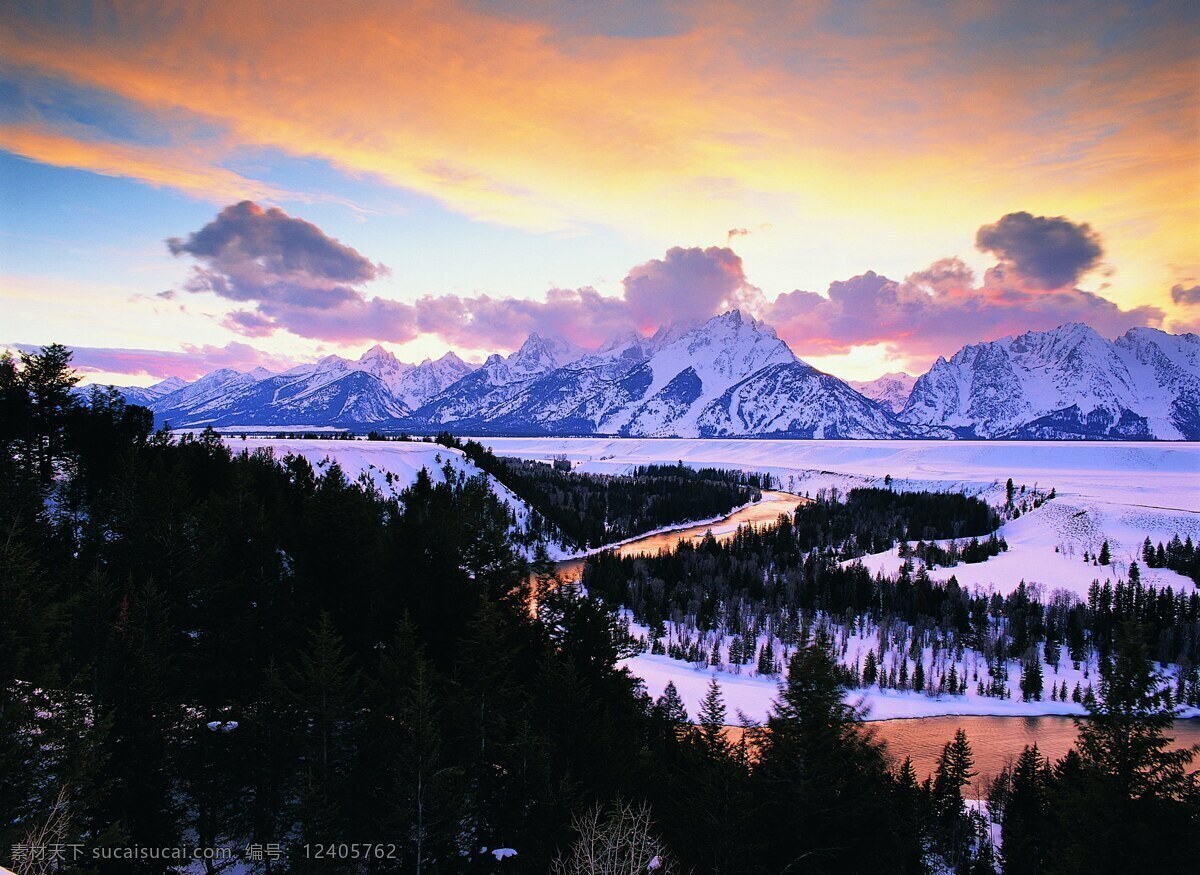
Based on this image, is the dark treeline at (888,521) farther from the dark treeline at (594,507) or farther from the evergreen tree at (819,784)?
the evergreen tree at (819,784)

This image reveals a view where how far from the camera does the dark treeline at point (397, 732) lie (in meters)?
14.8

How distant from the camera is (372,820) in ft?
64.8

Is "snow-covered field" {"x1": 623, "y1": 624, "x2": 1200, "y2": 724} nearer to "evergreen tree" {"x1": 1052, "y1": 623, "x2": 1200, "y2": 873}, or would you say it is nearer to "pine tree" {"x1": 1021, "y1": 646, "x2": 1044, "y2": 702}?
"pine tree" {"x1": 1021, "y1": 646, "x2": 1044, "y2": 702}

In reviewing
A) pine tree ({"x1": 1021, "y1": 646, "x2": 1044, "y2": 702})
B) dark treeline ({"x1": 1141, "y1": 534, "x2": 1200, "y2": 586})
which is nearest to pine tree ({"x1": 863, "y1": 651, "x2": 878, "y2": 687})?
pine tree ({"x1": 1021, "y1": 646, "x2": 1044, "y2": 702})

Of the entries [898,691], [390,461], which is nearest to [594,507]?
[390,461]

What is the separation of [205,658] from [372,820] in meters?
10.3

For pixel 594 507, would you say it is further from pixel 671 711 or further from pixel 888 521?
pixel 671 711

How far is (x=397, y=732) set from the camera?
21.1 meters

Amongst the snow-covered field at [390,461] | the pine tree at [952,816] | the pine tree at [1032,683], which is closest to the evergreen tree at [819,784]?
the pine tree at [952,816]

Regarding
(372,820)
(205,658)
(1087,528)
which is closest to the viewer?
(372,820)

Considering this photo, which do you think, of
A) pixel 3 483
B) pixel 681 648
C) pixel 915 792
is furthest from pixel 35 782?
pixel 681 648

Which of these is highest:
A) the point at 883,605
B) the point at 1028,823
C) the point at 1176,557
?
the point at 1176,557

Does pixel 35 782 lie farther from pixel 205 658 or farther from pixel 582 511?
pixel 582 511

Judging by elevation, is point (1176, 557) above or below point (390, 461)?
below
